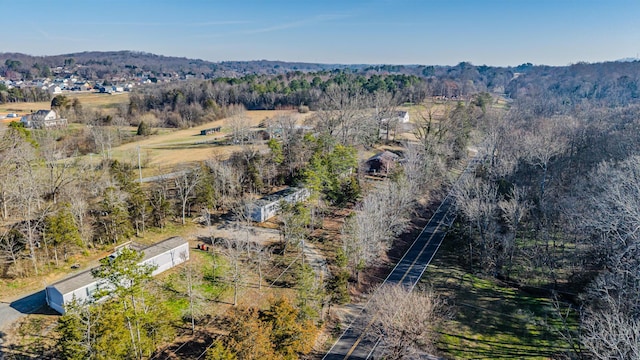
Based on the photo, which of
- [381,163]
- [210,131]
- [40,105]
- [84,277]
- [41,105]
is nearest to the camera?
[84,277]

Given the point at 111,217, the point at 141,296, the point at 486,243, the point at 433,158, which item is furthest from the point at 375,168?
the point at 141,296

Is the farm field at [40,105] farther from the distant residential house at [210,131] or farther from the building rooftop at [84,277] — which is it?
the building rooftop at [84,277]

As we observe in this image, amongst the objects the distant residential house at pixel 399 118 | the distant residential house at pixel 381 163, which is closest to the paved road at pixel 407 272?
the distant residential house at pixel 381 163

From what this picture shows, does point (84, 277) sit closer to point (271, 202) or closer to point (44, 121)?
point (271, 202)

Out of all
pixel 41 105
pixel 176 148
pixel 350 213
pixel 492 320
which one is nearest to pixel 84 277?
pixel 350 213

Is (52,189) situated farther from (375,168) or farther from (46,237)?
(375,168)
